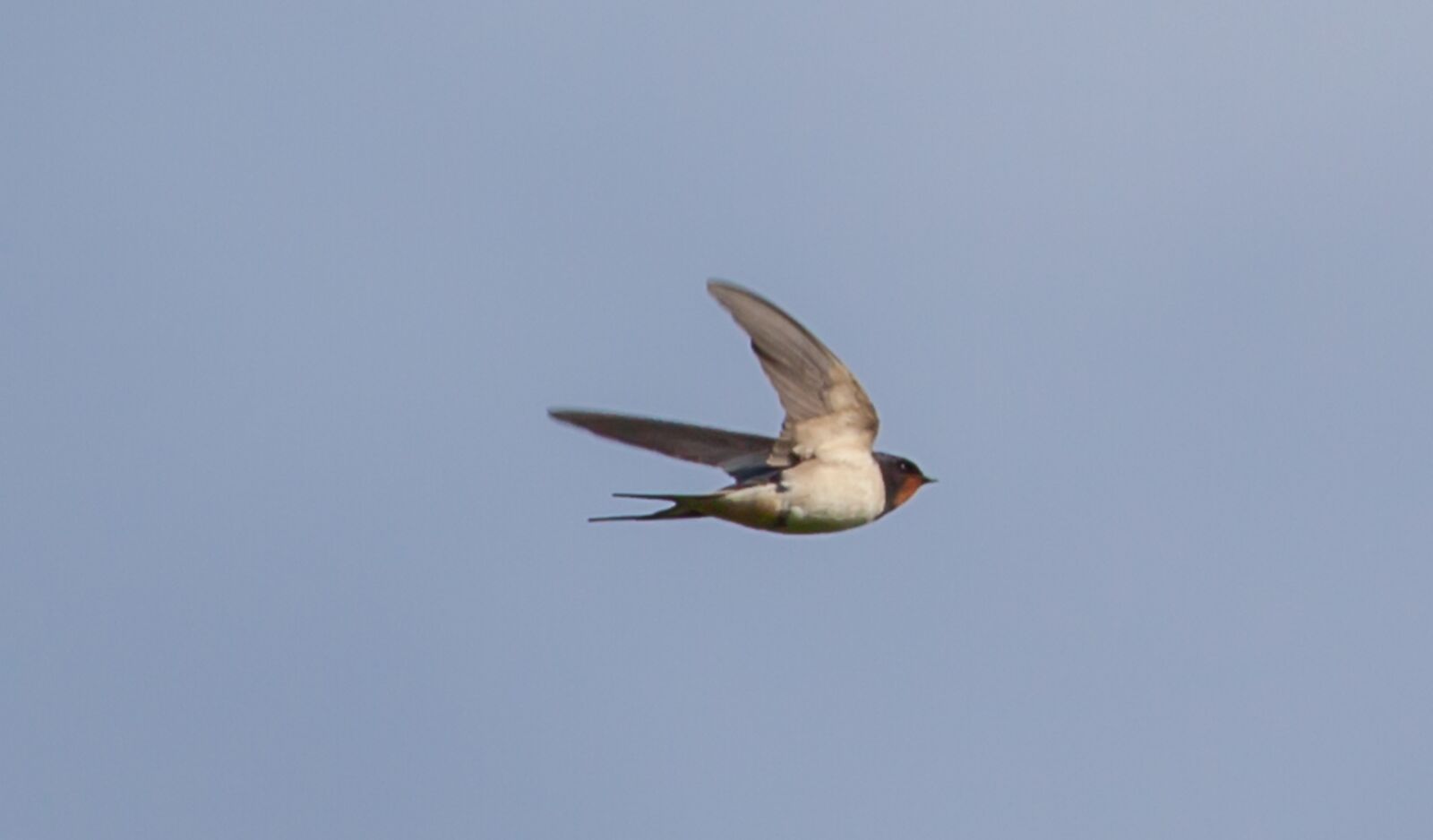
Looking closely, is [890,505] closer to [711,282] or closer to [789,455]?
[789,455]

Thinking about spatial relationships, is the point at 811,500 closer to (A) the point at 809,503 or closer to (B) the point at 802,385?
(A) the point at 809,503

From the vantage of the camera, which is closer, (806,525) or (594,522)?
(594,522)

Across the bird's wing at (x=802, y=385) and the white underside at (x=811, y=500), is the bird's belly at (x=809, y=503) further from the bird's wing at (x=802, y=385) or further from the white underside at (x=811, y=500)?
the bird's wing at (x=802, y=385)

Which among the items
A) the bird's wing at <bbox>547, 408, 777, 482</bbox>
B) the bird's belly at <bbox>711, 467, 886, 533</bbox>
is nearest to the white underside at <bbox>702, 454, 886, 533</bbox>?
the bird's belly at <bbox>711, 467, 886, 533</bbox>

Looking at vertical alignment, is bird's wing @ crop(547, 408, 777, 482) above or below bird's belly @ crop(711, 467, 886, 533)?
above

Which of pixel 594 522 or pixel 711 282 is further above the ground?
pixel 711 282

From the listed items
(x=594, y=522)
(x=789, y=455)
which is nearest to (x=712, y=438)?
(x=789, y=455)

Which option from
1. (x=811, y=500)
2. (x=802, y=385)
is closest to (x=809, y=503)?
(x=811, y=500)

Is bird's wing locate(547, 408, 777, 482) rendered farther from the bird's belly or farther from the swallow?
the bird's belly
